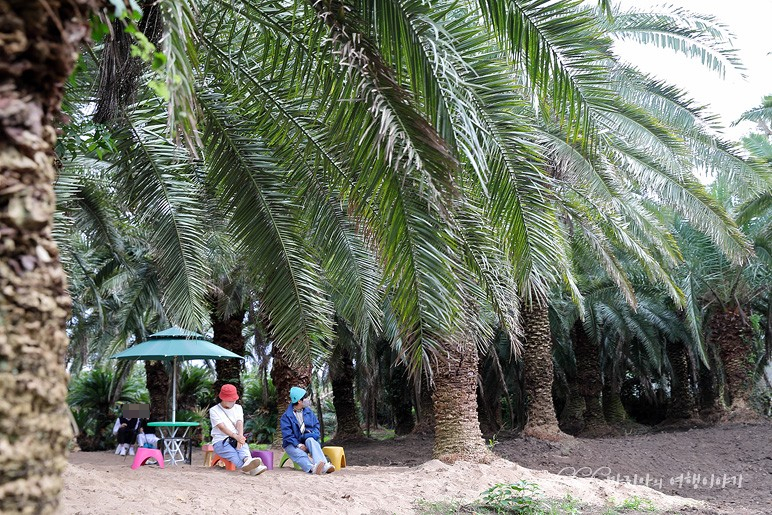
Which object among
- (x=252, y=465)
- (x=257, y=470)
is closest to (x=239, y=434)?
(x=252, y=465)

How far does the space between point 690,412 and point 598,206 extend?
12.6m

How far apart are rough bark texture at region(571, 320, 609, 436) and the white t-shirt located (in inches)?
482

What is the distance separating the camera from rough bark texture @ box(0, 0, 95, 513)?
1635 mm

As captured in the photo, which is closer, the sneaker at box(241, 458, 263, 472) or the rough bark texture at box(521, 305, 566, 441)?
the sneaker at box(241, 458, 263, 472)

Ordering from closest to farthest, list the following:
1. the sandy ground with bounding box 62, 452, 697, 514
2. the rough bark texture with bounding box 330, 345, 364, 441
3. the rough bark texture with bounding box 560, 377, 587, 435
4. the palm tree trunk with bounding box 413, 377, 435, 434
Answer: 1. the sandy ground with bounding box 62, 452, 697, 514
2. the palm tree trunk with bounding box 413, 377, 435, 434
3. the rough bark texture with bounding box 330, 345, 364, 441
4. the rough bark texture with bounding box 560, 377, 587, 435

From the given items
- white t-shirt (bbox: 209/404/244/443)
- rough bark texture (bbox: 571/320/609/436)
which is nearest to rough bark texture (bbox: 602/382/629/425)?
rough bark texture (bbox: 571/320/609/436)

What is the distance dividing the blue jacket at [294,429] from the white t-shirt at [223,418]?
617 mm

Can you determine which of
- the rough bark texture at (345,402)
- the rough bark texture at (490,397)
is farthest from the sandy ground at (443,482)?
the rough bark texture at (490,397)

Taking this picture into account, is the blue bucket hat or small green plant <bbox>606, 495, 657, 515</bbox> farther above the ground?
the blue bucket hat

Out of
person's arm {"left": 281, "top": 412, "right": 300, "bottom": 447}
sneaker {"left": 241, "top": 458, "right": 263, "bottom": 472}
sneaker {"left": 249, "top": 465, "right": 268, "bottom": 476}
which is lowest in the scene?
sneaker {"left": 249, "top": 465, "right": 268, "bottom": 476}

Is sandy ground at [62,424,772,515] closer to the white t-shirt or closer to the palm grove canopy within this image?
the white t-shirt

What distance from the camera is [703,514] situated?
7.00 metres

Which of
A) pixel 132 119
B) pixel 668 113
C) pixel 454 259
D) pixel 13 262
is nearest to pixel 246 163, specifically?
pixel 132 119

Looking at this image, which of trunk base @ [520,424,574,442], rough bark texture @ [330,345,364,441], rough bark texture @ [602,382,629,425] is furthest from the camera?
rough bark texture @ [602,382,629,425]
